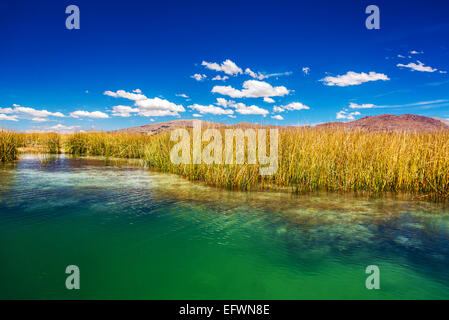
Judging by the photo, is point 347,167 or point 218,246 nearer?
point 218,246

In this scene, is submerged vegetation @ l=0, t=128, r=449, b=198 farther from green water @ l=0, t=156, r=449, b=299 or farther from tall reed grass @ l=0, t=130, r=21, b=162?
tall reed grass @ l=0, t=130, r=21, b=162

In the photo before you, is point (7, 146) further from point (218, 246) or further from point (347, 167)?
point (347, 167)

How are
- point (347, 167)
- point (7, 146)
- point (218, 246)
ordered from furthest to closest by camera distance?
point (7, 146), point (347, 167), point (218, 246)

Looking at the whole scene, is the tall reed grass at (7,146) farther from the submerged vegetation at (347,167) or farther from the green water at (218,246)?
the submerged vegetation at (347,167)

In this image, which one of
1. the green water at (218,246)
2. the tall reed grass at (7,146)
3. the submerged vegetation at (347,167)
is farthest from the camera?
the tall reed grass at (7,146)

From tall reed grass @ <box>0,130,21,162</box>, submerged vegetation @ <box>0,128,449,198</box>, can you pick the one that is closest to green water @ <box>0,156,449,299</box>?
submerged vegetation @ <box>0,128,449,198</box>

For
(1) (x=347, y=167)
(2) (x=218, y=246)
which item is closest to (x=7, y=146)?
(2) (x=218, y=246)

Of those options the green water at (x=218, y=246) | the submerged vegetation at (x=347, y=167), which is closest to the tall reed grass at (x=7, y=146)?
the green water at (x=218, y=246)

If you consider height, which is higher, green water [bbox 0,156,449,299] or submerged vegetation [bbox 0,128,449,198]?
submerged vegetation [bbox 0,128,449,198]

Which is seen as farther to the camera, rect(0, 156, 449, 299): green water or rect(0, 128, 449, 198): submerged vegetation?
rect(0, 128, 449, 198): submerged vegetation

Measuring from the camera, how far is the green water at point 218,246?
2.64 m

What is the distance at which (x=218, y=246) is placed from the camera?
11.5ft

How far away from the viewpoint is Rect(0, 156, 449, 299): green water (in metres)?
2.64
